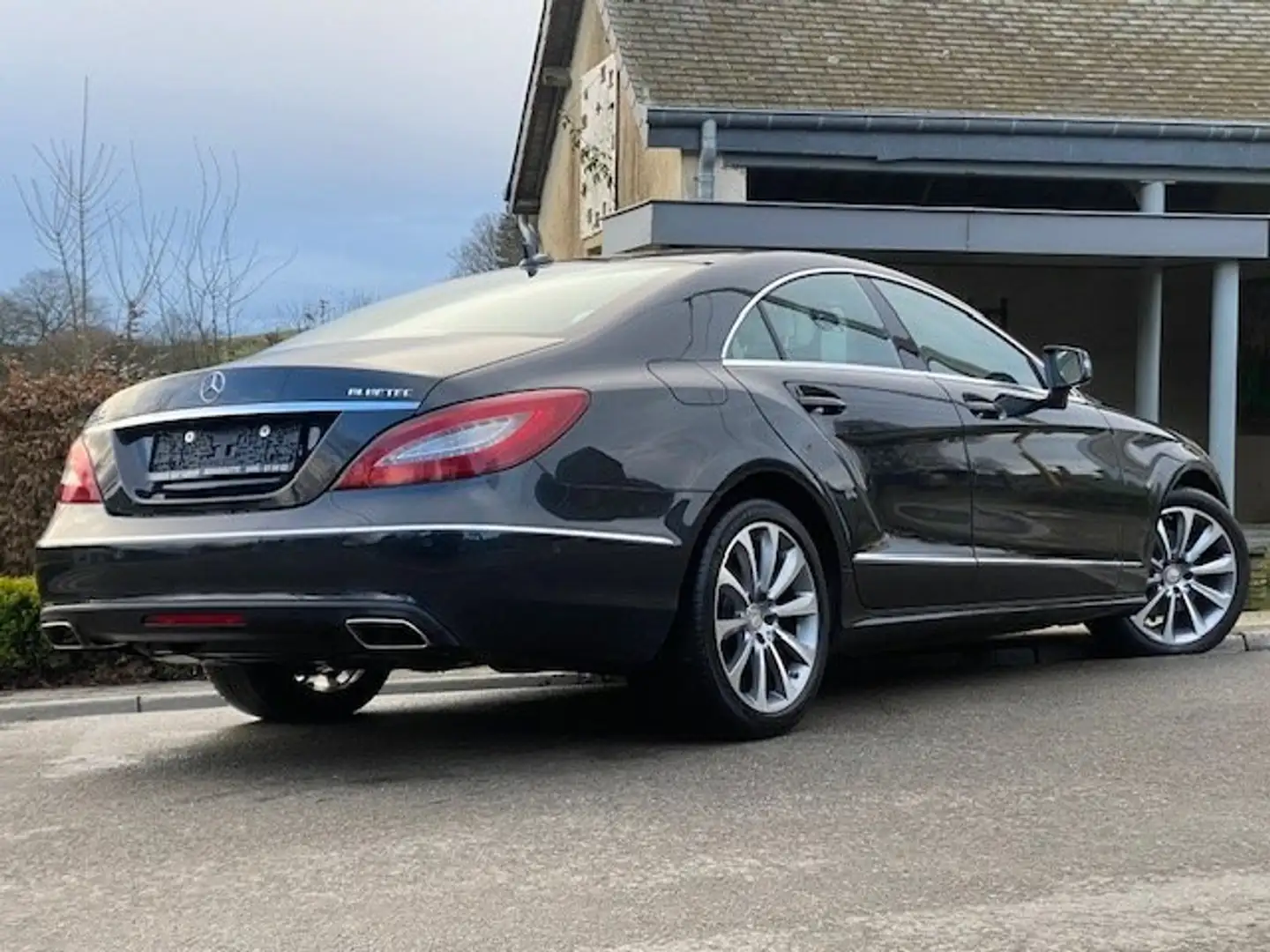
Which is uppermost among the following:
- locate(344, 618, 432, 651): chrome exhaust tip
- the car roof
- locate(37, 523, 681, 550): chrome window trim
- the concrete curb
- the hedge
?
the car roof

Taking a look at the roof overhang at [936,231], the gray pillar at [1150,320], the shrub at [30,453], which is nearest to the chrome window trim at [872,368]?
the shrub at [30,453]

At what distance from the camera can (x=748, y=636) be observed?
17.1 feet

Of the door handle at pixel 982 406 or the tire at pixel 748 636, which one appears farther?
the door handle at pixel 982 406

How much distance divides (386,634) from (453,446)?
0.53 meters

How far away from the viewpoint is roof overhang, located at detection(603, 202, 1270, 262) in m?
11.6

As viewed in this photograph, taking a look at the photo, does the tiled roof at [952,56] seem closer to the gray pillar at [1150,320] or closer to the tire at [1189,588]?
the gray pillar at [1150,320]

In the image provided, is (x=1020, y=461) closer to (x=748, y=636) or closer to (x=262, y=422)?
(x=748, y=636)

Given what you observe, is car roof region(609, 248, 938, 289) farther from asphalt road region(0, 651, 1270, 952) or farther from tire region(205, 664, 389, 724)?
tire region(205, 664, 389, 724)

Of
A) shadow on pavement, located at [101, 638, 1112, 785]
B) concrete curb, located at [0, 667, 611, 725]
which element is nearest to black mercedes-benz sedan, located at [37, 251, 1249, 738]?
shadow on pavement, located at [101, 638, 1112, 785]

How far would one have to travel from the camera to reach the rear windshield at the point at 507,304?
17.5 feet

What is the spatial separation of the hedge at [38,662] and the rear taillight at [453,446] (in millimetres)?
3058

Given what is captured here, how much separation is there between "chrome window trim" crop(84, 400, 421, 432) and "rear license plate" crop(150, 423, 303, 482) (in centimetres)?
4

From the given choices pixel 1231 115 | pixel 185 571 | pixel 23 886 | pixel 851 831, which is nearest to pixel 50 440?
pixel 185 571

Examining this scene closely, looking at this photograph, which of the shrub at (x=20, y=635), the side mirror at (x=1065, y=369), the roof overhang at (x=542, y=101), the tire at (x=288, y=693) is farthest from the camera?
the roof overhang at (x=542, y=101)
